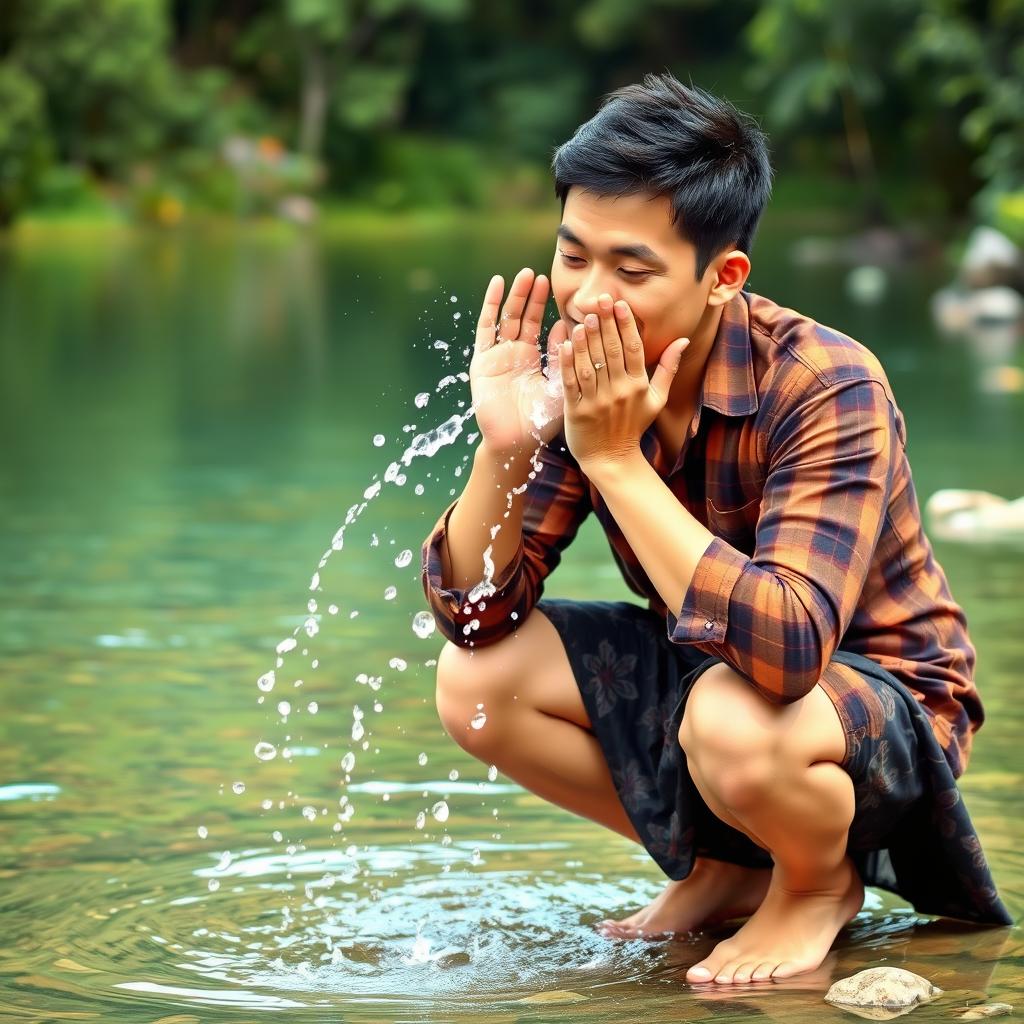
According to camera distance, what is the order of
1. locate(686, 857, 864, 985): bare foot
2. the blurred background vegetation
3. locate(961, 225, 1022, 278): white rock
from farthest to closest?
1. the blurred background vegetation
2. locate(961, 225, 1022, 278): white rock
3. locate(686, 857, 864, 985): bare foot

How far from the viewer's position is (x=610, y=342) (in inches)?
101

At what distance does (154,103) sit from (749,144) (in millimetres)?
29555

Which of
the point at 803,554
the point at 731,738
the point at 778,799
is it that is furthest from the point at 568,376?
the point at 778,799

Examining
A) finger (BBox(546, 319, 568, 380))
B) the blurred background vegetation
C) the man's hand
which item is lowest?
the man's hand

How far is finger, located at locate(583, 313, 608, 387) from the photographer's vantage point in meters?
2.56

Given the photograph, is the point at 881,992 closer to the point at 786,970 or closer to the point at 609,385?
the point at 786,970

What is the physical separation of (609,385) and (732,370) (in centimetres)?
25

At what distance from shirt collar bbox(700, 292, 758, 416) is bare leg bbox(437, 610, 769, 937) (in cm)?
47

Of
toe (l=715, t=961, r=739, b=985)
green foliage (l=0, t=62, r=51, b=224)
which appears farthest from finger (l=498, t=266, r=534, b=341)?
green foliage (l=0, t=62, r=51, b=224)

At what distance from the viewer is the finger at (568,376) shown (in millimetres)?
2578

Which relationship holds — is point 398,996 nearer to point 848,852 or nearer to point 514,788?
point 848,852

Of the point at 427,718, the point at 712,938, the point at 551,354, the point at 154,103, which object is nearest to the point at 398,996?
the point at 712,938

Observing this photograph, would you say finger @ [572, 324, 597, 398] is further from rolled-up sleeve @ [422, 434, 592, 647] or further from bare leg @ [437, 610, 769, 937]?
bare leg @ [437, 610, 769, 937]

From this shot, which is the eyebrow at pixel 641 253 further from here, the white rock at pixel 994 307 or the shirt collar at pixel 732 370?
the white rock at pixel 994 307
